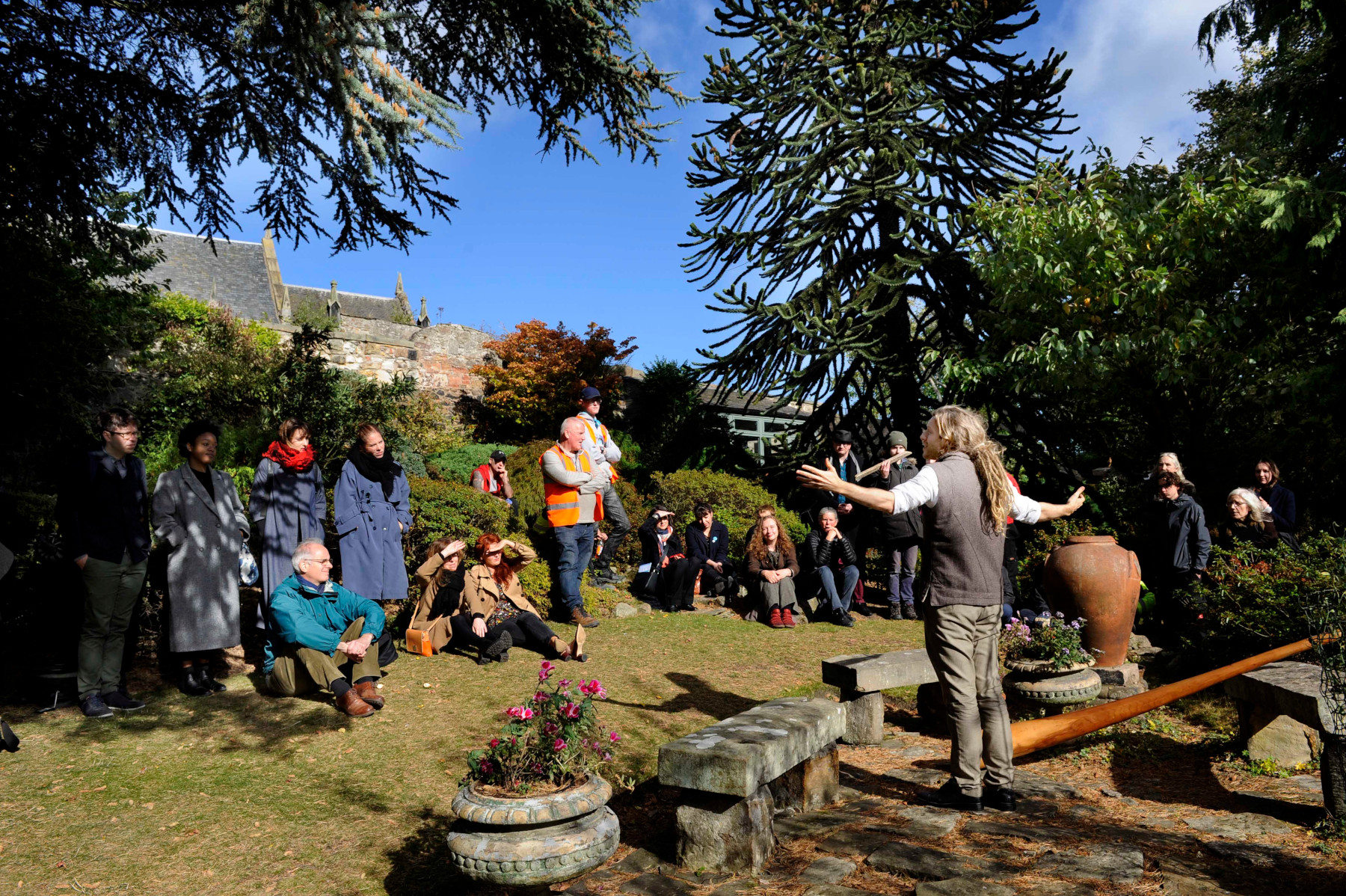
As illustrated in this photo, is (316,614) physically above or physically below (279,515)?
below

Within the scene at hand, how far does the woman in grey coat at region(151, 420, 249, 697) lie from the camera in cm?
581

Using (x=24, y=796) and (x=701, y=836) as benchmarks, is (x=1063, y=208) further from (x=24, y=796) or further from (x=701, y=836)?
(x=24, y=796)

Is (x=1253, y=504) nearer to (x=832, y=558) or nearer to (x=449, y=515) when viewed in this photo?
(x=832, y=558)

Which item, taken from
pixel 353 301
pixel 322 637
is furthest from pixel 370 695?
pixel 353 301

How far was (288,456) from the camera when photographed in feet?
21.0

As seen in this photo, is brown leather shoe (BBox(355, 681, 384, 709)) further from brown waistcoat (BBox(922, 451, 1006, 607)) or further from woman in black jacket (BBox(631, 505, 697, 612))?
woman in black jacket (BBox(631, 505, 697, 612))

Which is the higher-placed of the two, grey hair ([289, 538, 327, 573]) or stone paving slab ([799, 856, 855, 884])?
grey hair ([289, 538, 327, 573])

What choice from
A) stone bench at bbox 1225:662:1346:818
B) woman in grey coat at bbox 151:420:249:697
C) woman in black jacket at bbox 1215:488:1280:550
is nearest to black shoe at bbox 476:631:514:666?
woman in grey coat at bbox 151:420:249:697

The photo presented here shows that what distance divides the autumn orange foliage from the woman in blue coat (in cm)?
938

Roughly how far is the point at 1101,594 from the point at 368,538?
19.9 feet

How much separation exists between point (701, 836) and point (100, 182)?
6789 mm

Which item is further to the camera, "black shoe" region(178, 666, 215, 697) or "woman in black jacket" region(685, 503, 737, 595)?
"woman in black jacket" region(685, 503, 737, 595)

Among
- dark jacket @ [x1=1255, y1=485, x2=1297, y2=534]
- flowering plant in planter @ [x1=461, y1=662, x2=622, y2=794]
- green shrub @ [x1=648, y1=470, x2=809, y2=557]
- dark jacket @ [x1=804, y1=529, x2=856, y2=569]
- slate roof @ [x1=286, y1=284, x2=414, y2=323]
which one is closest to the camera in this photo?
flowering plant in planter @ [x1=461, y1=662, x2=622, y2=794]

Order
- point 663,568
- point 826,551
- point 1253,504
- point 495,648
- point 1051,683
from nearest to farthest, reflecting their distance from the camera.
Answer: point 1051,683 → point 495,648 → point 1253,504 → point 826,551 → point 663,568
